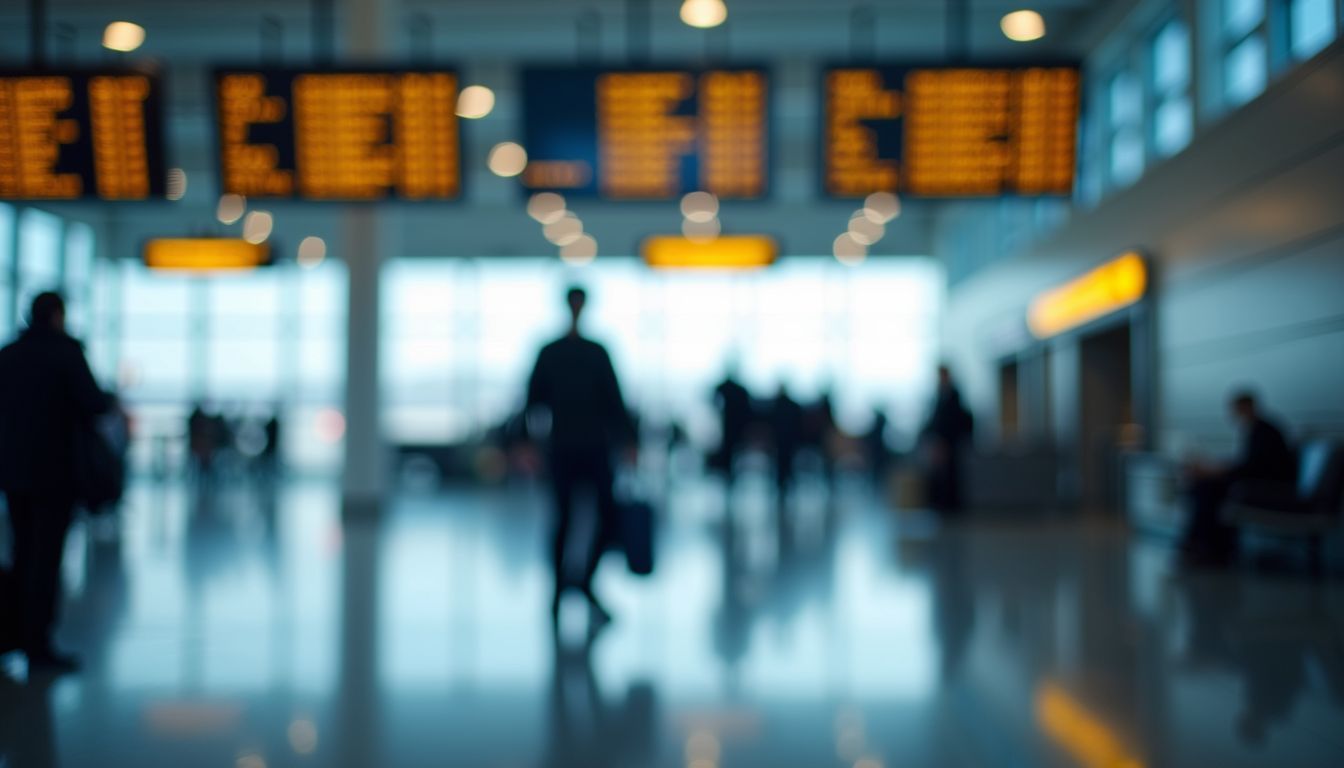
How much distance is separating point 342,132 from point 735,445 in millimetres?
8033

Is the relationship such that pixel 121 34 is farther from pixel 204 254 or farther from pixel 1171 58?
pixel 1171 58

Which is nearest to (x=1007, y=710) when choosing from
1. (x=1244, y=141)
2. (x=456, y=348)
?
(x=1244, y=141)

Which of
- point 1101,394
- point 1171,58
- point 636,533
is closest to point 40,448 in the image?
point 636,533

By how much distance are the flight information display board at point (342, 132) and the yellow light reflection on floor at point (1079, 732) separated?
20.2ft

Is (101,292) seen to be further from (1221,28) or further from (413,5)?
(1221,28)

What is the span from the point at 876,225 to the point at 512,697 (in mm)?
22469

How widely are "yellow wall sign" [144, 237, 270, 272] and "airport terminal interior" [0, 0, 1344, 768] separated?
0.05 m

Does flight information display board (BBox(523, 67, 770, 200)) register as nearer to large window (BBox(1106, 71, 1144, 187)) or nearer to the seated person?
the seated person

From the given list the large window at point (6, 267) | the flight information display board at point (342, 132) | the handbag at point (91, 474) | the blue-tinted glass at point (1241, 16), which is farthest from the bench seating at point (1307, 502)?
the large window at point (6, 267)

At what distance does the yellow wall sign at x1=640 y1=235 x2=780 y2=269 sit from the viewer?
13.9 meters

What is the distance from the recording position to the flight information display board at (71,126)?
852cm

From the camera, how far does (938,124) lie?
27.1ft

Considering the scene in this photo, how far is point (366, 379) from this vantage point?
492 inches

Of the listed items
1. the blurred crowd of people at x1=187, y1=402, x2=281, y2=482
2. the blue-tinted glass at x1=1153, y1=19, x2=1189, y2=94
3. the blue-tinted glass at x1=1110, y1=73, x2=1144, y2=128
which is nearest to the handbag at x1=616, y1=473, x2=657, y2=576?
the blue-tinted glass at x1=1153, y1=19, x2=1189, y2=94
